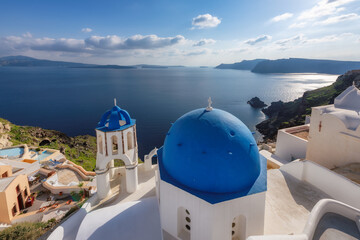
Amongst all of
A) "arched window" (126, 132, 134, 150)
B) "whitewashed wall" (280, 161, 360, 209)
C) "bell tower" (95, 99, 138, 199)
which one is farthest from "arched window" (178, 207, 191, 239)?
"whitewashed wall" (280, 161, 360, 209)

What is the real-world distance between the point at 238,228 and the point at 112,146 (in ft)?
25.3

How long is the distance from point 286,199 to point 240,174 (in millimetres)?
4379

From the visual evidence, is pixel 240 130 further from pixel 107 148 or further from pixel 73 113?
pixel 73 113

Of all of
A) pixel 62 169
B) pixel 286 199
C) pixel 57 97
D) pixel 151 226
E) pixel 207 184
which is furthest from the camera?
pixel 57 97

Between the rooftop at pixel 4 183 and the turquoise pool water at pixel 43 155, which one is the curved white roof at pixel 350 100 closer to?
the rooftop at pixel 4 183

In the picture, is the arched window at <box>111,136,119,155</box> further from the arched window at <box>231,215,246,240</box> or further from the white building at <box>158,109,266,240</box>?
the arched window at <box>231,215,246,240</box>

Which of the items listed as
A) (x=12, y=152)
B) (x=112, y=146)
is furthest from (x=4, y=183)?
(x=112, y=146)

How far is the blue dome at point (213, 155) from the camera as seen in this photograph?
669 centimetres

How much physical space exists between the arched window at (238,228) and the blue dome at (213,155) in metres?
1.56

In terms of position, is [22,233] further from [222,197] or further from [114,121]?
[222,197]

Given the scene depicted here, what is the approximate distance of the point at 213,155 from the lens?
6715 mm

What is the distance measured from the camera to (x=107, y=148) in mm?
11234

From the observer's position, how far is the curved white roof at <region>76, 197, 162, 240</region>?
294 inches

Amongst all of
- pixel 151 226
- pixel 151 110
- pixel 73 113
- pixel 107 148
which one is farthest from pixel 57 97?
pixel 151 226
